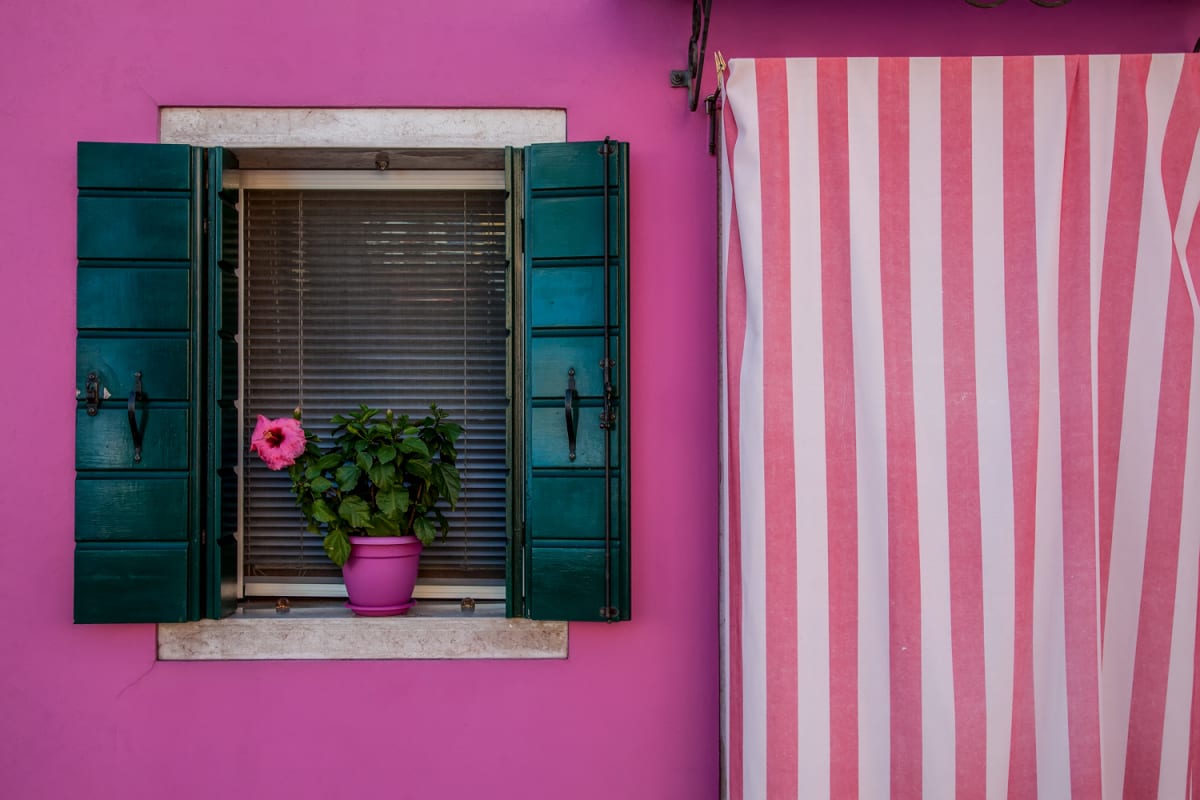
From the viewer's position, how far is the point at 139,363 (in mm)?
2576

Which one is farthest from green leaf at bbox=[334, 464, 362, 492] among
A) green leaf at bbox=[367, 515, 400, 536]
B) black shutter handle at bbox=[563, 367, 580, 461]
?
black shutter handle at bbox=[563, 367, 580, 461]

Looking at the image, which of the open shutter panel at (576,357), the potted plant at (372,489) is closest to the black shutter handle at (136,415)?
the potted plant at (372,489)

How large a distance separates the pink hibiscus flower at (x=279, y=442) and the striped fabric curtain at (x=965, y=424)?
1230 millimetres

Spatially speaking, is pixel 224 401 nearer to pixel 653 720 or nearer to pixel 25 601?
pixel 25 601

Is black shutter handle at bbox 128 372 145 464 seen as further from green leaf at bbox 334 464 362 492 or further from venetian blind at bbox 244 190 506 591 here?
green leaf at bbox 334 464 362 492

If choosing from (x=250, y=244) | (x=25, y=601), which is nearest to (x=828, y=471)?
(x=250, y=244)

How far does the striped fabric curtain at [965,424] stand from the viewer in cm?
225

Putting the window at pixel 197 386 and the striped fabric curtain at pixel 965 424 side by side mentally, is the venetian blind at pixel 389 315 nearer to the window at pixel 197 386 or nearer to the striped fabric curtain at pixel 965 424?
the window at pixel 197 386

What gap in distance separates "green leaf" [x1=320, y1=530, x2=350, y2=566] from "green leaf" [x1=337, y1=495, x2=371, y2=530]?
0.16 feet

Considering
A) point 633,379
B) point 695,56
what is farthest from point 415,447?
point 695,56

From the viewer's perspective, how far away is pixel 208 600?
2.60 metres

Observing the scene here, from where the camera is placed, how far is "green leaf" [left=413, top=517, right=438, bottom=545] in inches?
102

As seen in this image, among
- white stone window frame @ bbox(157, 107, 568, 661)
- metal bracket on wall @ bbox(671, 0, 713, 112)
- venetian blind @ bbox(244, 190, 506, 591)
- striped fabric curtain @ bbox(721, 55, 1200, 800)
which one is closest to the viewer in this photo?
striped fabric curtain @ bbox(721, 55, 1200, 800)

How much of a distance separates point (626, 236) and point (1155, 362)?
4.70 feet
